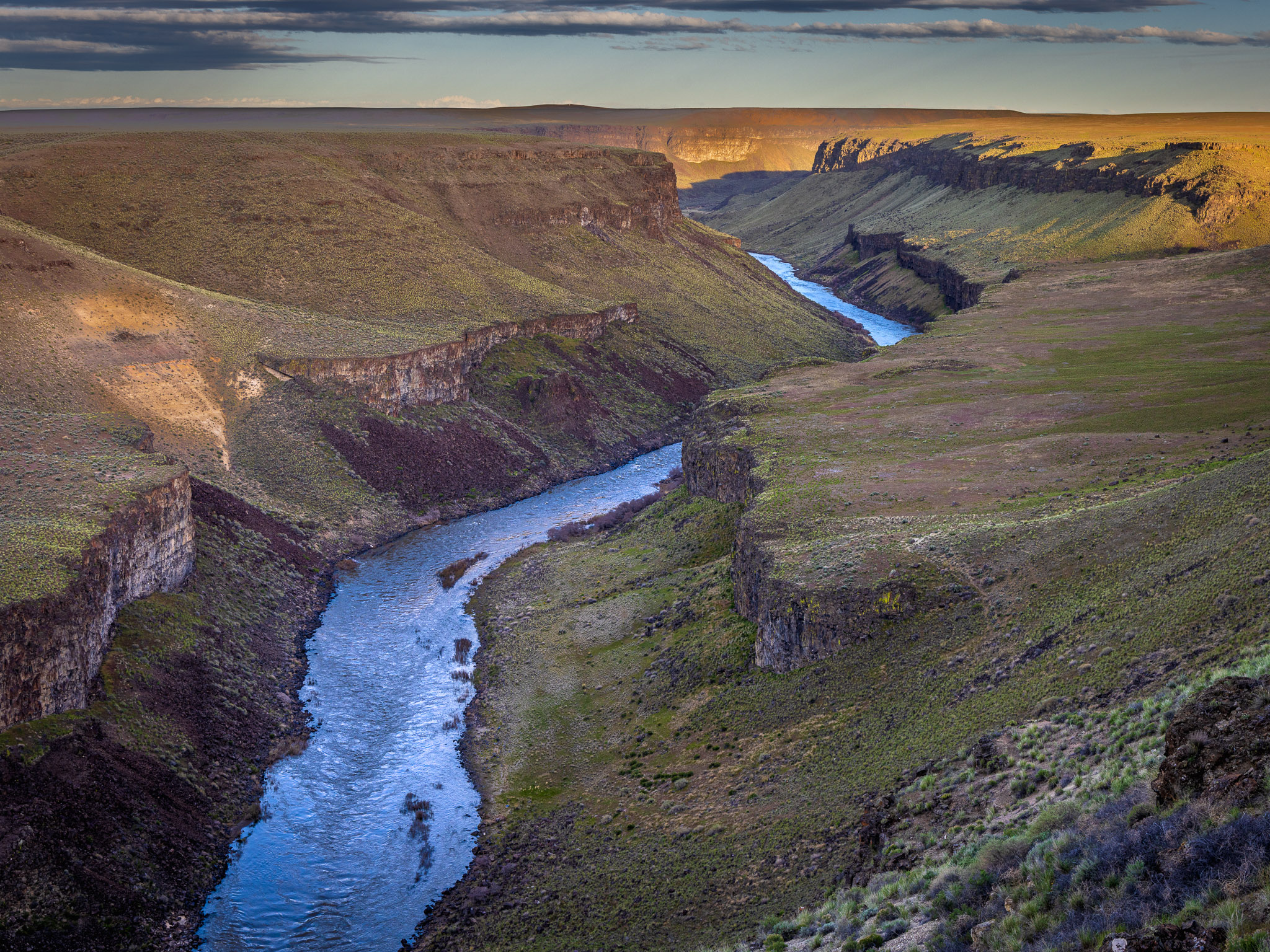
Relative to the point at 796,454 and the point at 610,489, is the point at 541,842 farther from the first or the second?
the point at 610,489

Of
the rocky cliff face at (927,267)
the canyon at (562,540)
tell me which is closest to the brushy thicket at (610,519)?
the canyon at (562,540)

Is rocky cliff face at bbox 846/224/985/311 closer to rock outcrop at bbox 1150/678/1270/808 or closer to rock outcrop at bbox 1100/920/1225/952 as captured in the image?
rock outcrop at bbox 1150/678/1270/808

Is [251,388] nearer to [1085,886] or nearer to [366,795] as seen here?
[366,795]

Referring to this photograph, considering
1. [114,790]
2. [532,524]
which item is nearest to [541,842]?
[114,790]

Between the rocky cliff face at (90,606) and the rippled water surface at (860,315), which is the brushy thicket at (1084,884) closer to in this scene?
the rocky cliff face at (90,606)

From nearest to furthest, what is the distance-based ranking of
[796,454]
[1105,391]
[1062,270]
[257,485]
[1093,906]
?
[1093,906], [796,454], [1105,391], [257,485], [1062,270]

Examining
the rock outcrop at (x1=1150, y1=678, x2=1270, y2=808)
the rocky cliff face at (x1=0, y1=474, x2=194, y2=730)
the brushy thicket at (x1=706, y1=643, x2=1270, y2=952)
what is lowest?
the rocky cliff face at (x1=0, y1=474, x2=194, y2=730)

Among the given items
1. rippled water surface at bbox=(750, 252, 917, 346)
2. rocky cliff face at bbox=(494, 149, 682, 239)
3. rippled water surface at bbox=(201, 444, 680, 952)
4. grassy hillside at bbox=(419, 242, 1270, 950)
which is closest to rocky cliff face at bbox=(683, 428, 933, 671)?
grassy hillside at bbox=(419, 242, 1270, 950)
